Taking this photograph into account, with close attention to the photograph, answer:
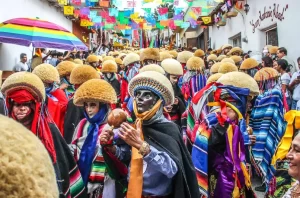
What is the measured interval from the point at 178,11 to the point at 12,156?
2938cm

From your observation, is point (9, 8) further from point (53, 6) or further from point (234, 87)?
point (234, 87)

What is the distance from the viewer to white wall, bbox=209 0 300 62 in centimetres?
1342

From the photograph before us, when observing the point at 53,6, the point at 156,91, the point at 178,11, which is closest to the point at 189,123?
the point at 156,91

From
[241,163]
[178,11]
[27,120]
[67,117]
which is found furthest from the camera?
[178,11]

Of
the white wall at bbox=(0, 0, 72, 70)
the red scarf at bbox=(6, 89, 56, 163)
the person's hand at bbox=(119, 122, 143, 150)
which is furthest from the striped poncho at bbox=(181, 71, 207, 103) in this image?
the white wall at bbox=(0, 0, 72, 70)

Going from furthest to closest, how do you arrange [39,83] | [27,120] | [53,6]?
1. [53,6]
2. [39,83]
3. [27,120]

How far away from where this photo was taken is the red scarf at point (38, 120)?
355 cm

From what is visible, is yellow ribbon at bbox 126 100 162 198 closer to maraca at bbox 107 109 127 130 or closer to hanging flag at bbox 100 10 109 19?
maraca at bbox 107 109 127 130

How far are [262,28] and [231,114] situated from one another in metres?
13.6

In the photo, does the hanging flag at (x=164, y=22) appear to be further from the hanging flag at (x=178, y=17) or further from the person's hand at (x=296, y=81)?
the person's hand at (x=296, y=81)

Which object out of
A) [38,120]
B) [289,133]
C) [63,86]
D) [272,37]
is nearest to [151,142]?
[38,120]

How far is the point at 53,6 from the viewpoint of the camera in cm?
2514

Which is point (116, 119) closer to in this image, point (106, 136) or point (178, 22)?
point (106, 136)

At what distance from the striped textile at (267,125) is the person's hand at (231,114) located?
1732mm
